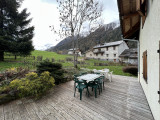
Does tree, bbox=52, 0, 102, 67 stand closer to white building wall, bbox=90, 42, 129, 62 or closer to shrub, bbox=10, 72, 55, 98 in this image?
shrub, bbox=10, 72, 55, 98

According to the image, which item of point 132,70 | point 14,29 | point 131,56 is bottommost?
point 132,70

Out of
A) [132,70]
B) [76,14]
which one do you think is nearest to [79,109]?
[132,70]

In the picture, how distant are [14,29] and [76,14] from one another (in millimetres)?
8459

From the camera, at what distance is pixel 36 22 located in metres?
11.9

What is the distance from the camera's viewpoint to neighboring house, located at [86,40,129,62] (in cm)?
2505

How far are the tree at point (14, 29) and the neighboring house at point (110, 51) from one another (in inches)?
930

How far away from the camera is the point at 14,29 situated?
10125mm

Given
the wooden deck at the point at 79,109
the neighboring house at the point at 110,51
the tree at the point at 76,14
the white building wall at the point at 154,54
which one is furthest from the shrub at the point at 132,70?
the neighboring house at the point at 110,51

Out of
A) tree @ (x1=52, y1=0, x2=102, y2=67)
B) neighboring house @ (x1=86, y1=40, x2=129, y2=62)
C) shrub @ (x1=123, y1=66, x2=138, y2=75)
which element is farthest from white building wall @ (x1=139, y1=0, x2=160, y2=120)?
neighboring house @ (x1=86, y1=40, x2=129, y2=62)

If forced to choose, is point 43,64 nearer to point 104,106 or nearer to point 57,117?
point 57,117

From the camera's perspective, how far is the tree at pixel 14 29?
31.0 ft

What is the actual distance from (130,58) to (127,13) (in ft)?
64.2

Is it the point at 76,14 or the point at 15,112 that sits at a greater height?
the point at 76,14

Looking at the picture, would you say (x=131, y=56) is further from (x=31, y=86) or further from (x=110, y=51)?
(x=31, y=86)
